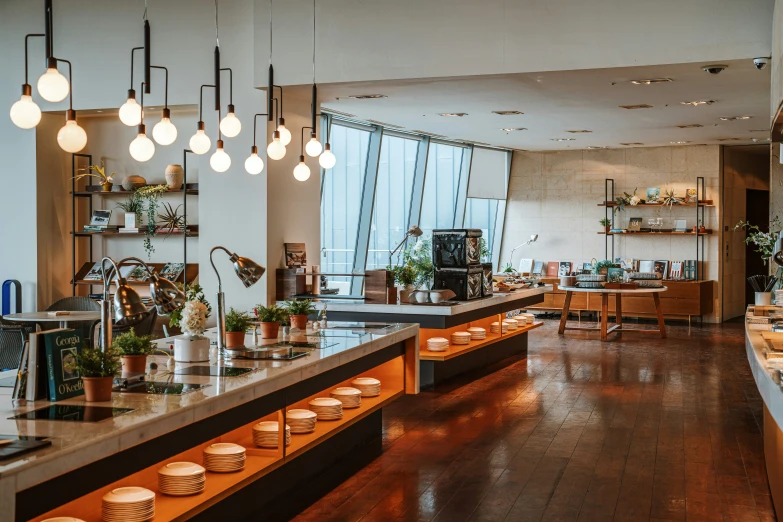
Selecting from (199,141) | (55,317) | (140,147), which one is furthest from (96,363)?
(55,317)

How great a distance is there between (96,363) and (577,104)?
773 cm

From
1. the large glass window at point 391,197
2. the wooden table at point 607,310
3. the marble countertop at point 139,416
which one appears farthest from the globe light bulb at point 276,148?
the wooden table at point 607,310

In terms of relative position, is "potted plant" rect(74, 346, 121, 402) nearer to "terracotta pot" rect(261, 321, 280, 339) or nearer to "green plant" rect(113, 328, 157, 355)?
"green plant" rect(113, 328, 157, 355)

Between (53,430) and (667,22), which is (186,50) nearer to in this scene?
(667,22)

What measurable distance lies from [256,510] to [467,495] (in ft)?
4.26

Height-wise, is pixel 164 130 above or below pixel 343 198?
below

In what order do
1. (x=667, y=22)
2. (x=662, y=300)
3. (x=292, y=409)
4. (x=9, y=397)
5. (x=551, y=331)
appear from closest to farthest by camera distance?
(x=9, y=397)
(x=292, y=409)
(x=667, y=22)
(x=551, y=331)
(x=662, y=300)

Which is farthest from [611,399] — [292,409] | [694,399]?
[292,409]

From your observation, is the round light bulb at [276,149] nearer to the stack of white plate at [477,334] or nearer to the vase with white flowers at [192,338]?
the vase with white flowers at [192,338]

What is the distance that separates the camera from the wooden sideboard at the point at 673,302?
13.8 meters

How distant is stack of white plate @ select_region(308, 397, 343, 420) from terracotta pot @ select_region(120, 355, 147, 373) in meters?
1.27

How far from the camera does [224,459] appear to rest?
349 centimetres

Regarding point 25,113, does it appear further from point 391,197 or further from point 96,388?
point 391,197

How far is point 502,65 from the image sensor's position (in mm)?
7211
